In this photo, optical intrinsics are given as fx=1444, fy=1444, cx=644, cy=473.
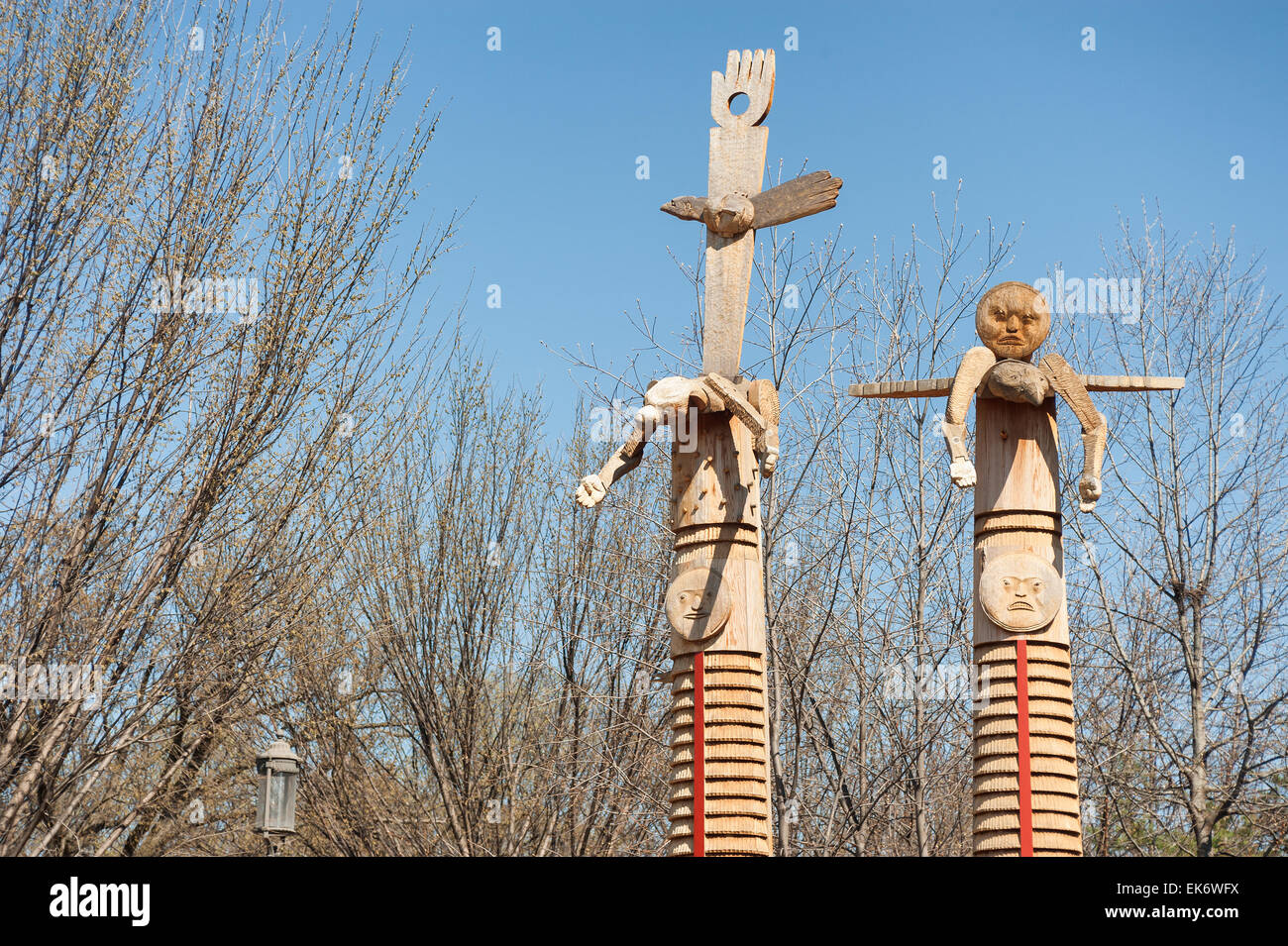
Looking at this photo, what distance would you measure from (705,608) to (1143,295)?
845 cm

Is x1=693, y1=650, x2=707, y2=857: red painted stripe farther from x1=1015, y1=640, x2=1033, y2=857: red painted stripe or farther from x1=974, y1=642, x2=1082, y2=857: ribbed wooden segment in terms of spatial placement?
x1=1015, y1=640, x2=1033, y2=857: red painted stripe

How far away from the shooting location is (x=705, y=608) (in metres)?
6.33

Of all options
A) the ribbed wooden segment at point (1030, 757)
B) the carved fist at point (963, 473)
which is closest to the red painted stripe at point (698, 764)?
the ribbed wooden segment at point (1030, 757)

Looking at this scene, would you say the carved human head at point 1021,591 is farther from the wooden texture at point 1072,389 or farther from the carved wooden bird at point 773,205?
the carved wooden bird at point 773,205

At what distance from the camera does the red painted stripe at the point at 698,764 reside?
19.5 feet

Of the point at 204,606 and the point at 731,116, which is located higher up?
the point at 731,116

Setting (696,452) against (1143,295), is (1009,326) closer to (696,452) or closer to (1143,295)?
(696,452)

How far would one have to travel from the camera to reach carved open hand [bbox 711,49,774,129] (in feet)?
22.8

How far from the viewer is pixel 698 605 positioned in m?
6.34

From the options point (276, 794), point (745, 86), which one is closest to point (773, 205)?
point (745, 86)

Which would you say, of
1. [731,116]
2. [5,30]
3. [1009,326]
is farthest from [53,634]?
[1009,326]

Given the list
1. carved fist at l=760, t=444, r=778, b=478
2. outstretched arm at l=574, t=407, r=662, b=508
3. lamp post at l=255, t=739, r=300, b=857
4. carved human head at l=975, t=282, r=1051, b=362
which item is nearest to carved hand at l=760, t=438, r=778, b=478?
carved fist at l=760, t=444, r=778, b=478

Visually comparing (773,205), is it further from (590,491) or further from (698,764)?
(698,764)
